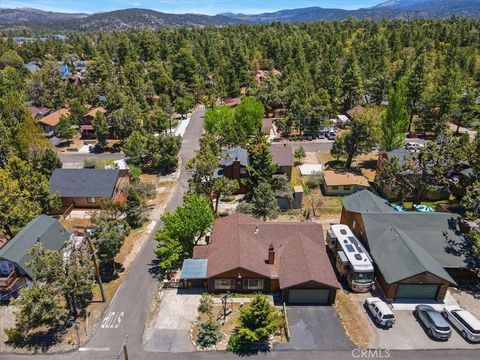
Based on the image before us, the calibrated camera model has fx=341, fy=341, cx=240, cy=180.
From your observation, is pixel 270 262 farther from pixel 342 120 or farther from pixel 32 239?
pixel 342 120

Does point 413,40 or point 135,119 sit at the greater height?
point 413,40

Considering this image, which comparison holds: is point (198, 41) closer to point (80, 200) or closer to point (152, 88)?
point (152, 88)

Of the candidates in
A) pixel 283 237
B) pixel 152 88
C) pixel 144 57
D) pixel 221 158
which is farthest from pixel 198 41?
pixel 283 237

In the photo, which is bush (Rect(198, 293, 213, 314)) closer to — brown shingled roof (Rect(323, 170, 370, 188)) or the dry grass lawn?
the dry grass lawn

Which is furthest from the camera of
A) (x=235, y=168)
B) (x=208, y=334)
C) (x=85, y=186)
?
(x=235, y=168)

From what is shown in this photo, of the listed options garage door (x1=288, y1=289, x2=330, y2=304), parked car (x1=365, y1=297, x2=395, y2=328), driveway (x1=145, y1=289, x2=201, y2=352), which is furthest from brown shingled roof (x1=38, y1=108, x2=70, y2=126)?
parked car (x1=365, y1=297, x2=395, y2=328)

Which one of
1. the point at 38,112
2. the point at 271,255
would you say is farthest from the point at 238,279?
the point at 38,112

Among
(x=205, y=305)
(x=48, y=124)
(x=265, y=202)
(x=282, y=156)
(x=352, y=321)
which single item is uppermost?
(x=265, y=202)
